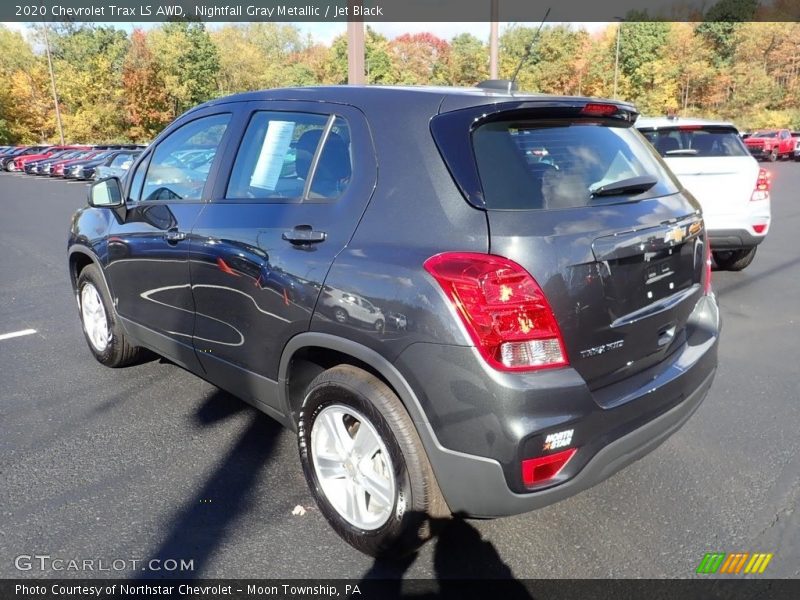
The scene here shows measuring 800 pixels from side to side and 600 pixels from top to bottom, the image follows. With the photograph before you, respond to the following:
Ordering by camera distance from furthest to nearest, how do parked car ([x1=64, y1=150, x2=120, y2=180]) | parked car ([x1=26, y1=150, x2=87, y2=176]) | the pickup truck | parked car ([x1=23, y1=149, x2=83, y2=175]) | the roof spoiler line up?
the pickup truck, parked car ([x1=23, y1=149, x2=83, y2=175]), parked car ([x1=26, y1=150, x2=87, y2=176]), parked car ([x1=64, y1=150, x2=120, y2=180]), the roof spoiler

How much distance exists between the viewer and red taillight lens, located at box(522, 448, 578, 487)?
2.17 meters

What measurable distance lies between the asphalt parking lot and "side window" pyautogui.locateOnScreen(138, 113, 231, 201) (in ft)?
4.35

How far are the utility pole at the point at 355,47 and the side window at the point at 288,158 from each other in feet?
18.3

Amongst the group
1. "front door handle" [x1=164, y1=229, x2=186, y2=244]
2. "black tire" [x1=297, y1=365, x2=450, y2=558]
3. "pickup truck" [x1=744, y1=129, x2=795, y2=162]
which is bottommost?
"pickup truck" [x1=744, y1=129, x2=795, y2=162]

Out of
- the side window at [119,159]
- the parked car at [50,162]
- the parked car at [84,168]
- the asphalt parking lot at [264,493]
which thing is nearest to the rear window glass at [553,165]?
the asphalt parking lot at [264,493]

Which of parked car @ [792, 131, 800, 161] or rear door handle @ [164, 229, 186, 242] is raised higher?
rear door handle @ [164, 229, 186, 242]

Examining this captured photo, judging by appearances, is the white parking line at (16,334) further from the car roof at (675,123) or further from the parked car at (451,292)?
the car roof at (675,123)

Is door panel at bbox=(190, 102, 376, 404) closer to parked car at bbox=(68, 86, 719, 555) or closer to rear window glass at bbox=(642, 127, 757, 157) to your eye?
parked car at bbox=(68, 86, 719, 555)

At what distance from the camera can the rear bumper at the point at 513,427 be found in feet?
6.99

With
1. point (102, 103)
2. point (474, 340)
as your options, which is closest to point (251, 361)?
point (474, 340)

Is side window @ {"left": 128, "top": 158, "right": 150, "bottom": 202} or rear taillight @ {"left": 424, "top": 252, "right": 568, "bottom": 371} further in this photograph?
side window @ {"left": 128, "top": 158, "right": 150, "bottom": 202}

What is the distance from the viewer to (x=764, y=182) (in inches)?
267

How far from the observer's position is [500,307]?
2.14 m

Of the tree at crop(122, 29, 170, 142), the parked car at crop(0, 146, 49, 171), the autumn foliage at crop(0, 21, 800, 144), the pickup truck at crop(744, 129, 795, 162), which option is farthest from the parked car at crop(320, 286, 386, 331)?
the tree at crop(122, 29, 170, 142)
